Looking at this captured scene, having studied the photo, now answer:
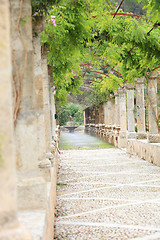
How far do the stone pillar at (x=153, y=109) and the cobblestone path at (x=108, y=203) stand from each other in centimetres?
99

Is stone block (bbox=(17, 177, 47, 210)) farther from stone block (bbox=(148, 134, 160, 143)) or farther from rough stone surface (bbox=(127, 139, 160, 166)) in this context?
stone block (bbox=(148, 134, 160, 143))

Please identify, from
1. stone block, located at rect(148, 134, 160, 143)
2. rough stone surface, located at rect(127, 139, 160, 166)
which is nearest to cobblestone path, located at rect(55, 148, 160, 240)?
rough stone surface, located at rect(127, 139, 160, 166)

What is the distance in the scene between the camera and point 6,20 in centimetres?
135

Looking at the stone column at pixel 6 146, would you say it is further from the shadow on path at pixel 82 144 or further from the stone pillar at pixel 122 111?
the shadow on path at pixel 82 144

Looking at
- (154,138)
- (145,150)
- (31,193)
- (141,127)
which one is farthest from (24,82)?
(141,127)

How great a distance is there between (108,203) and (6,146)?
4.02 meters

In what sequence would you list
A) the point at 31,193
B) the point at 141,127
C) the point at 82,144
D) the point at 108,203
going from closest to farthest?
the point at 31,193 < the point at 108,203 < the point at 141,127 < the point at 82,144

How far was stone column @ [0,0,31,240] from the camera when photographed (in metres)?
1.34

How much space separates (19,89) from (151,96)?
7849 mm

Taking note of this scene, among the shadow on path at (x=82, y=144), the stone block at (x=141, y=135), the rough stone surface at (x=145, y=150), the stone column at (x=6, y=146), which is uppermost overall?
the stone column at (x=6, y=146)

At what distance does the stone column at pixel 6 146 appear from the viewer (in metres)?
1.34

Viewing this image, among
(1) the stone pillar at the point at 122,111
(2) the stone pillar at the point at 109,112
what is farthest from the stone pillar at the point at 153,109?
(2) the stone pillar at the point at 109,112

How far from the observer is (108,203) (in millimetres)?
5137

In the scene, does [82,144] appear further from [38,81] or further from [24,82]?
[24,82]
